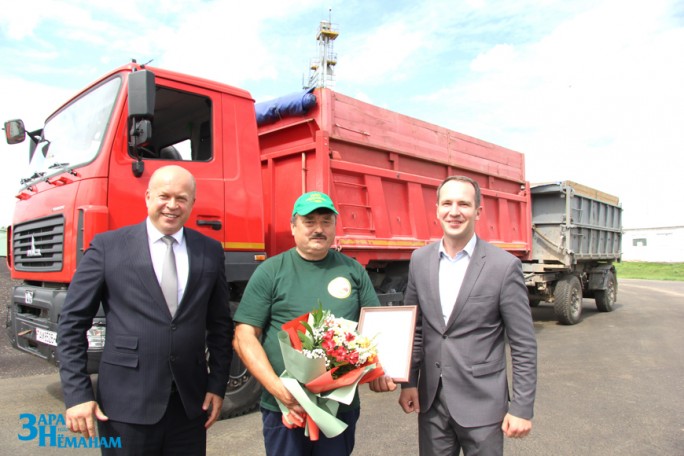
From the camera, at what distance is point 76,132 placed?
4164mm

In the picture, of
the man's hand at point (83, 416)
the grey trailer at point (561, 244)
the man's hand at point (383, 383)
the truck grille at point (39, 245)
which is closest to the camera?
the man's hand at point (83, 416)

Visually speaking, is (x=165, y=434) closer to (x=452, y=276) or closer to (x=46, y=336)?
(x=452, y=276)

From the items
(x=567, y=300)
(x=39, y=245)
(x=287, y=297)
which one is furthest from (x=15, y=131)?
(x=567, y=300)

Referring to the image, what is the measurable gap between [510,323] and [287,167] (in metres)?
3.43

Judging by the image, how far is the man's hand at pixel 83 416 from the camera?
6.28ft

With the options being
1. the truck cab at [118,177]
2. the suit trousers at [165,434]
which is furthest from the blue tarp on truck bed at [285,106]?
the suit trousers at [165,434]

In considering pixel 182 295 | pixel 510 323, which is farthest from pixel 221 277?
pixel 510 323

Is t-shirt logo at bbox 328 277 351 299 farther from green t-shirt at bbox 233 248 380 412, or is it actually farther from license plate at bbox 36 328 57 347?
license plate at bbox 36 328 57 347

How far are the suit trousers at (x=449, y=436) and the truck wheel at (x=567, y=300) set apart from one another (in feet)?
28.2

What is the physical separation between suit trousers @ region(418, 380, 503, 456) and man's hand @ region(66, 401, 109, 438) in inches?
55.0

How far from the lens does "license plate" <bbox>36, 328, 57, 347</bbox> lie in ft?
12.1

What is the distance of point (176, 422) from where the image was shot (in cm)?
209

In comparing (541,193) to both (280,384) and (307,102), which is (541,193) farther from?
(280,384)

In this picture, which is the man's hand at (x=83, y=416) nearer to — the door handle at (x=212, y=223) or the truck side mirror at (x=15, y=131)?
the door handle at (x=212, y=223)
